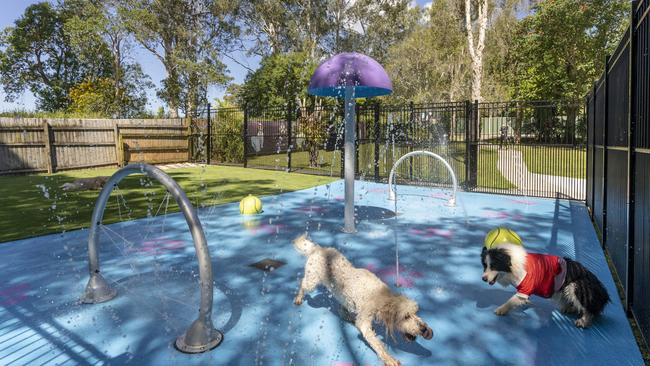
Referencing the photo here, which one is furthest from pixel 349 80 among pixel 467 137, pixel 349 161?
pixel 467 137

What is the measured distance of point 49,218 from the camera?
27.9 feet

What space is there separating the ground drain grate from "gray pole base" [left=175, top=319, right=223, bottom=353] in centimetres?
202

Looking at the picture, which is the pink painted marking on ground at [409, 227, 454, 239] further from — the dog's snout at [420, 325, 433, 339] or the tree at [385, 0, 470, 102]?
the tree at [385, 0, 470, 102]

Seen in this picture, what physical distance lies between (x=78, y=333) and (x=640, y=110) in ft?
18.5

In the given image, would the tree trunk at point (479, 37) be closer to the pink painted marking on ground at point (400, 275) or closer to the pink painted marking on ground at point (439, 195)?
the pink painted marking on ground at point (439, 195)

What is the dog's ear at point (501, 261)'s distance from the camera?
11.9ft

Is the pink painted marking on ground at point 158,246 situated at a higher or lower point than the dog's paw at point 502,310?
higher

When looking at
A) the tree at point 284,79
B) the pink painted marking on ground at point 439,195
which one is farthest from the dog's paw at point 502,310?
the tree at point 284,79

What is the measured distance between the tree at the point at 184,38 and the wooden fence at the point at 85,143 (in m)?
10.1

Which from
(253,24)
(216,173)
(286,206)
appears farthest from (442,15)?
(286,206)

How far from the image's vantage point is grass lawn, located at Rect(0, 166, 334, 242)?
26.9 ft

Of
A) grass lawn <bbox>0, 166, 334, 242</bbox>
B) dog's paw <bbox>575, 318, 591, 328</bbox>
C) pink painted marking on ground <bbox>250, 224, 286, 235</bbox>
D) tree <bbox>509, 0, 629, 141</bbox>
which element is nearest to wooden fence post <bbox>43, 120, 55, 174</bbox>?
grass lawn <bbox>0, 166, 334, 242</bbox>

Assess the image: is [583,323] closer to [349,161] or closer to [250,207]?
[349,161]

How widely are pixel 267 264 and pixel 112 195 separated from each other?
768 centimetres
